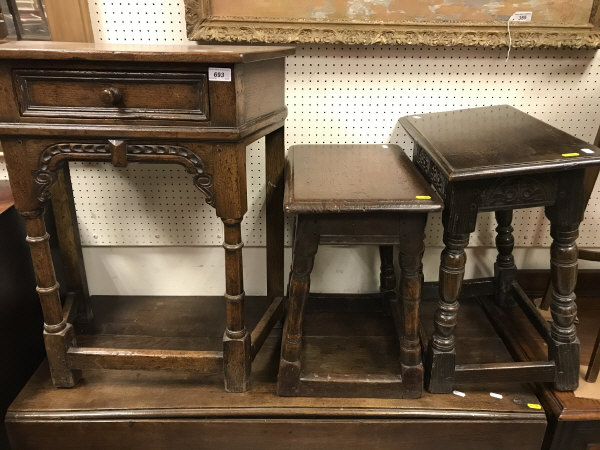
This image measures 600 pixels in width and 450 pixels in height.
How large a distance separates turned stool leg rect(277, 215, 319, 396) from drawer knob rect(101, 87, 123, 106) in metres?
0.52

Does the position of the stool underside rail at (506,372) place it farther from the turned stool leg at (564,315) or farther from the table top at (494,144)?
the table top at (494,144)

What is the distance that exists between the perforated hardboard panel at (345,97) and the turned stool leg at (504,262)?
0.16 meters

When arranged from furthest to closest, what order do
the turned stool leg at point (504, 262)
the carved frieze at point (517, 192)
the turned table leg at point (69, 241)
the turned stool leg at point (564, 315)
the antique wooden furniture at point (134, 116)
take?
the turned stool leg at point (504, 262)
the turned table leg at point (69, 241)
the turned stool leg at point (564, 315)
the carved frieze at point (517, 192)
the antique wooden furniture at point (134, 116)

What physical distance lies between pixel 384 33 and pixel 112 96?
90 centimetres

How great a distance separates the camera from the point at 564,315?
1412 millimetres

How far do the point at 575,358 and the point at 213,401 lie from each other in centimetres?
107

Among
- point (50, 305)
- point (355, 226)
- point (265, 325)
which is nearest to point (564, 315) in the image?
point (355, 226)

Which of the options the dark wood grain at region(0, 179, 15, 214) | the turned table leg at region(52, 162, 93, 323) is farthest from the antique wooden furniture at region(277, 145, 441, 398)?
the dark wood grain at region(0, 179, 15, 214)

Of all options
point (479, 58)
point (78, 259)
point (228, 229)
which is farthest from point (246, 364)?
point (479, 58)

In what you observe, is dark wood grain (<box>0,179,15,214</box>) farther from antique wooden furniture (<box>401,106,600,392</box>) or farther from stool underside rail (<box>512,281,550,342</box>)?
stool underside rail (<box>512,281,550,342</box>)

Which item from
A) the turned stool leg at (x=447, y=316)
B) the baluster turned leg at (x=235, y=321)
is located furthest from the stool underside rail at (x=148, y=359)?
the turned stool leg at (x=447, y=316)

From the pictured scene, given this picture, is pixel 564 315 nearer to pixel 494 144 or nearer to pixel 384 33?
pixel 494 144

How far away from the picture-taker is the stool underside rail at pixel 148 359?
1.41 m

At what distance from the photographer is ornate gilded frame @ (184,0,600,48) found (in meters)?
1.57
